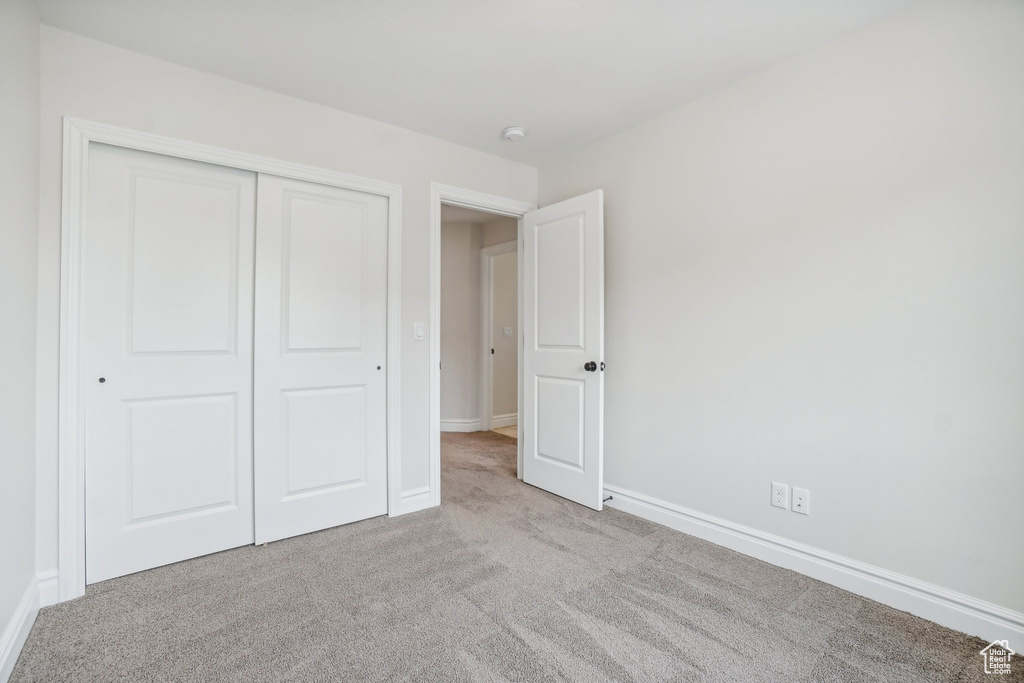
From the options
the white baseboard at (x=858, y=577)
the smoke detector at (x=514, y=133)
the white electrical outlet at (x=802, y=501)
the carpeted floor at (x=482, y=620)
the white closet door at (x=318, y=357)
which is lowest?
the carpeted floor at (x=482, y=620)

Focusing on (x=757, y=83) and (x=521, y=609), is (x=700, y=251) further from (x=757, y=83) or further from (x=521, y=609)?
(x=521, y=609)

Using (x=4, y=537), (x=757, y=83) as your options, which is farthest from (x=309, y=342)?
(x=757, y=83)

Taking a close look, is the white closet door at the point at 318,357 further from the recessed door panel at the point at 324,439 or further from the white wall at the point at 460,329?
the white wall at the point at 460,329

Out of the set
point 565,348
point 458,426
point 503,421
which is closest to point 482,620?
point 565,348

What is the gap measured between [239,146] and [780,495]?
3.20 metres

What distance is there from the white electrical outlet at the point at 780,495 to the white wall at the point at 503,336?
11.9ft

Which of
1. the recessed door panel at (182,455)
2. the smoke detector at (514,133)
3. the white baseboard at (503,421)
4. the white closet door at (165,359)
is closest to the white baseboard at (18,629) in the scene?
the white closet door at (165,359)

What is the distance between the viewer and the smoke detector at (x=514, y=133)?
287 centimetres

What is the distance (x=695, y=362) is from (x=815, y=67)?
58.5 inches

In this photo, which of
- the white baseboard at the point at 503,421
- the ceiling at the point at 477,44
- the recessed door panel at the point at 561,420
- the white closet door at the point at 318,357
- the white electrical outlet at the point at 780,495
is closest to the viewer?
the ceiling at the point at 477,44

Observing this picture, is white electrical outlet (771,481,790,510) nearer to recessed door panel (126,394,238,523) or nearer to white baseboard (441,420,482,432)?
recessed door panel (126,394,238,523)

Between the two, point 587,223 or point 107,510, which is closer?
point 107,510

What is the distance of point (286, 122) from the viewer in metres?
2.50

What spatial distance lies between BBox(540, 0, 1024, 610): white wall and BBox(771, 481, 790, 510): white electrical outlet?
0.05 m
